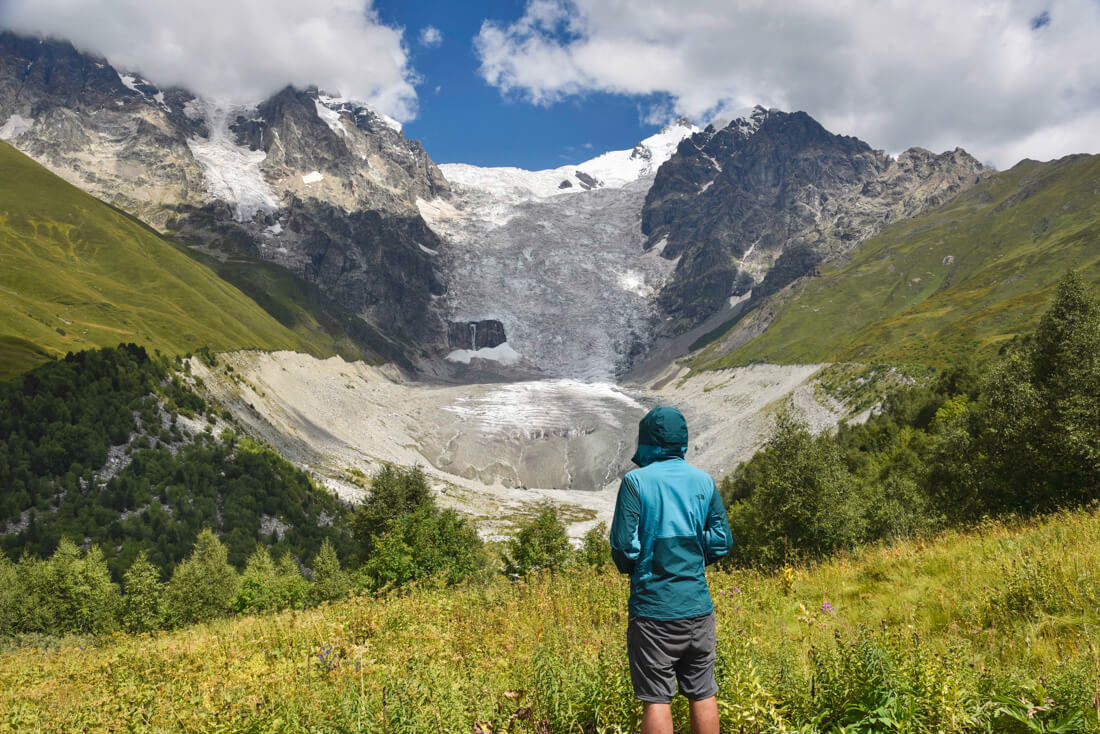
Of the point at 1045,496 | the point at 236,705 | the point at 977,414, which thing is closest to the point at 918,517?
the point at 977,414

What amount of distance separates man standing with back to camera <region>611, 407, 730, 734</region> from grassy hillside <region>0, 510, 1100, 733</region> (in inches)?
14.9

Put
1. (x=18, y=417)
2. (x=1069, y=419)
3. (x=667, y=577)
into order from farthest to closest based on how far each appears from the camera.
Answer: (x=18, y=417) < (x=1069, y=419) < (x=667, y=577)

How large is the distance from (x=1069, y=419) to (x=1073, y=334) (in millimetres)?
3676

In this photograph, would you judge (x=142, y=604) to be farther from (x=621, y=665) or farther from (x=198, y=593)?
(x=621, y=665)

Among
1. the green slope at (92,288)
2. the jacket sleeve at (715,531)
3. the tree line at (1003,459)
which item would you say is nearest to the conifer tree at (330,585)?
the tree line at (1003,459)

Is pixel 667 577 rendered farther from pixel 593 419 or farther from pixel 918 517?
pixel 593 419

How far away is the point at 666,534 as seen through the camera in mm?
4746

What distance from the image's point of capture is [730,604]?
8719mm

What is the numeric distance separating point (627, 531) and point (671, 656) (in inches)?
41.5

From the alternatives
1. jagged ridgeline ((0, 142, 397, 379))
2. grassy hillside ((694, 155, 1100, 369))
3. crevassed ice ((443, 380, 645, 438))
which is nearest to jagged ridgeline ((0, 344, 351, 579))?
jagged ridgeline ((0, 142, 397, 379))

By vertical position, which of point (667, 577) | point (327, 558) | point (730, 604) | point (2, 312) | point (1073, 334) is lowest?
point (327, 558)

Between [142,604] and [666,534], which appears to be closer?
[666,534]

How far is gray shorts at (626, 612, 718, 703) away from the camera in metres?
4.54

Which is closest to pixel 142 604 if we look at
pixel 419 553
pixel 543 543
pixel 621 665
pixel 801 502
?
pixel 419 553
